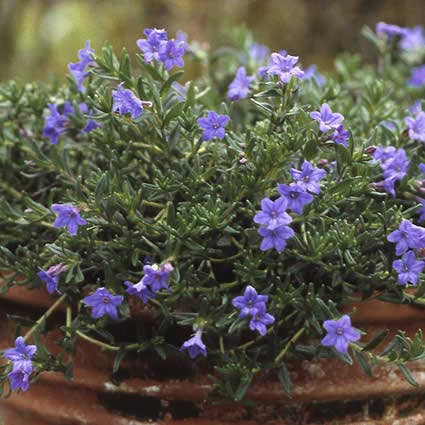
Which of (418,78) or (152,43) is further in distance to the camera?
(418,78)

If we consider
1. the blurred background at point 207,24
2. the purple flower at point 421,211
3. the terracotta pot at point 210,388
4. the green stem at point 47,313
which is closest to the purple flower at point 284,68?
the purple flower at point 421,211

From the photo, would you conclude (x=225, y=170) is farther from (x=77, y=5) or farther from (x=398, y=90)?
(x=77, y=5)

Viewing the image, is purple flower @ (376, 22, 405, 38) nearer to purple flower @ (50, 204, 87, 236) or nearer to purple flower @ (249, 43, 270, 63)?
purple flower @ (249, 43, 270, 63)

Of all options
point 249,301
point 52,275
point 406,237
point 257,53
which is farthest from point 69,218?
point 257,53

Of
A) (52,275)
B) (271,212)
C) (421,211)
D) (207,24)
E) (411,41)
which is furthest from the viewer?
(207,24)

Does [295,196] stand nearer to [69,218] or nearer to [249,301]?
[249,301]

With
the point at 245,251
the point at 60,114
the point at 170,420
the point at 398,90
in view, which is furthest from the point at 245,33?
the point at 170,420

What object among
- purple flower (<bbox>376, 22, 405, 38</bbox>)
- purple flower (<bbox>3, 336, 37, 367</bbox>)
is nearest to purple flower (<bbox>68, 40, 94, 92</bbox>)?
purple flower (<bbox>3, 336, 37, 367</bbox>)
